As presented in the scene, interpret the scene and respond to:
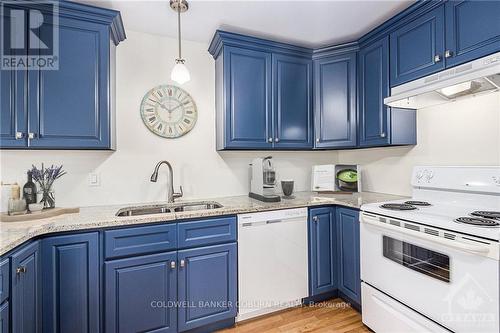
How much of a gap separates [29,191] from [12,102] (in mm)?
609

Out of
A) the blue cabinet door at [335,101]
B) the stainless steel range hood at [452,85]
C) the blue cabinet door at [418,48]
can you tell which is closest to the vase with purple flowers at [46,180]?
the blue cabinet door at [335,101]

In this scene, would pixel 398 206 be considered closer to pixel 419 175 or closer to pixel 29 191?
pixel 419 175

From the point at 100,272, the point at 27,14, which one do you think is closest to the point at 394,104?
the point at 100,272

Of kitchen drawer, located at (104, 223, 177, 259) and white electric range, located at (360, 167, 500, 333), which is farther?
kitchen drawer, located at (104, 223, 177, 259)

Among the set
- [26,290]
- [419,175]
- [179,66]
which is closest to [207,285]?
[26,290]

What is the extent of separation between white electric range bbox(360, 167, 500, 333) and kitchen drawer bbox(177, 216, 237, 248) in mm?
948

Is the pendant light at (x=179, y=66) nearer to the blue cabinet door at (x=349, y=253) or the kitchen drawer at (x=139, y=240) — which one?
the kitchen drawer at (x=139, y=240)

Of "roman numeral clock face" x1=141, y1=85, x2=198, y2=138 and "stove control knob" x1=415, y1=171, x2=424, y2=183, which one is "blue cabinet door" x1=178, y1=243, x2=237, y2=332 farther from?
"stove control knob" x1=415, y1=171, x2=424, y2=183

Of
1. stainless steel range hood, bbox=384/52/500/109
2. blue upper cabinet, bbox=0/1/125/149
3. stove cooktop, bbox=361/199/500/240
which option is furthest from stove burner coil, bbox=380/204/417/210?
blue upper cabinet, bbox=0/1/125/149

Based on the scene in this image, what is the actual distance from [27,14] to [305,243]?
2516mm

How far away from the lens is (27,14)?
1591mm

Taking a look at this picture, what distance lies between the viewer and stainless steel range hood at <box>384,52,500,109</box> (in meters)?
1.30

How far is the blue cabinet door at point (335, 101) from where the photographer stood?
7.69 feet

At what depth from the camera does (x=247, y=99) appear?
2205 millimetres
